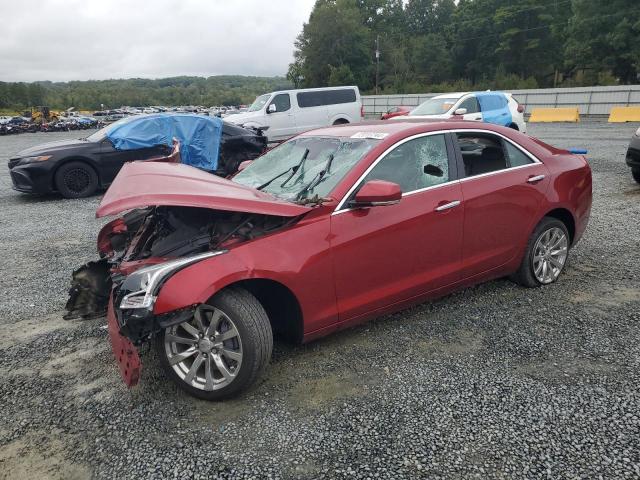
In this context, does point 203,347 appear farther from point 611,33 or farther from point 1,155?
point 611,33

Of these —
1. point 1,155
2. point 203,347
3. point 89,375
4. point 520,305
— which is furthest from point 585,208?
point 1,155

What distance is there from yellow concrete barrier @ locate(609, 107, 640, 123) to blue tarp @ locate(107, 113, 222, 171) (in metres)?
20.0

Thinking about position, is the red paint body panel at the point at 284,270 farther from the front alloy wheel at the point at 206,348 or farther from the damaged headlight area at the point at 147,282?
the front alloy wheel at the point at 206,348

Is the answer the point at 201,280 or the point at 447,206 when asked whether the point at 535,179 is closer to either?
the point at 447,206

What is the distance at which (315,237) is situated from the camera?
2975 millimetres

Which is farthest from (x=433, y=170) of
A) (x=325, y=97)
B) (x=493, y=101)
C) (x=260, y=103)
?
(x=325, y=97)

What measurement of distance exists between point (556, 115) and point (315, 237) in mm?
25932

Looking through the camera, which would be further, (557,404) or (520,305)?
(520,305)

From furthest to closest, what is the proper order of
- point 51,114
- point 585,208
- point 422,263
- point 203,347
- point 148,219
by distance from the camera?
point 51,114, point 585,208, point 148,219, point 422,263, point 203,347

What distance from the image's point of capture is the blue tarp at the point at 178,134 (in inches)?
374

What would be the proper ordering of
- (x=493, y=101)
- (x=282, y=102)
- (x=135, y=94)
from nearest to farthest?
(x=493, y=101)
(x=282, y=102)
(x=135, y=94)

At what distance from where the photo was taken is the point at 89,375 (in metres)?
3.17

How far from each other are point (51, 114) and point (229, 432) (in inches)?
1708

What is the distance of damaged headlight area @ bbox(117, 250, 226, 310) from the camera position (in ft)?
8.54
